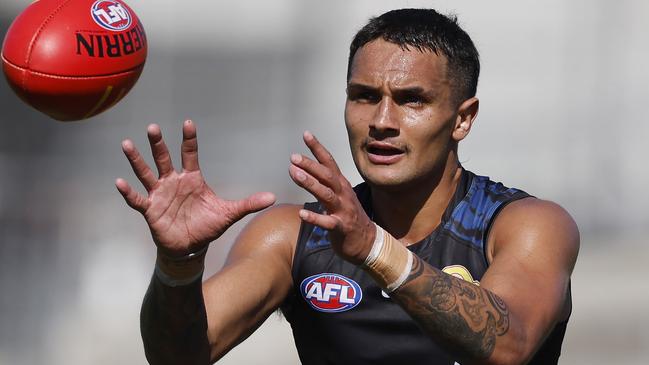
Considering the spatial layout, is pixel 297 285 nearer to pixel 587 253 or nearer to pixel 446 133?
pixel 446 133

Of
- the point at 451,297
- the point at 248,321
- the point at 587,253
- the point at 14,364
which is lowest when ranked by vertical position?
the point at 14,364

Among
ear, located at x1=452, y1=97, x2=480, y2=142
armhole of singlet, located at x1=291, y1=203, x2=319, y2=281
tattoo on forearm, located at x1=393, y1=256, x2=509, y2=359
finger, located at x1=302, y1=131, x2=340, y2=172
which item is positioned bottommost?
armhole of singlet, located at x1=291, y1=203, x2=319, y2=281

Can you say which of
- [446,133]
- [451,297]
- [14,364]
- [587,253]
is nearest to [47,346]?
[14,364]

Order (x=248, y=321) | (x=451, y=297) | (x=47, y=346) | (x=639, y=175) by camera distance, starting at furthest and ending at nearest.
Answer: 1. (x=639, y=175)
2. (x=47, y=346)
3. (x=248, y=321)
4. (x=451, y=297)

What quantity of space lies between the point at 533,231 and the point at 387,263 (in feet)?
3.16

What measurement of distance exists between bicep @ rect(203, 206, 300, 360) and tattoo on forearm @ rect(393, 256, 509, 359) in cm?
103

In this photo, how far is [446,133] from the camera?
193 inches

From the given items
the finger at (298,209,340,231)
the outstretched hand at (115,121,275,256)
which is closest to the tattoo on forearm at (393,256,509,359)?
the finger at (298,209,340,231)

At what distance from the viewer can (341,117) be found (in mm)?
10422

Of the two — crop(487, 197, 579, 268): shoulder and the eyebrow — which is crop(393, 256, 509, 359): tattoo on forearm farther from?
the eyebrow

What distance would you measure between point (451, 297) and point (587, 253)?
719 centimetres

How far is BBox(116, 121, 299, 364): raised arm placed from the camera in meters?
4.07

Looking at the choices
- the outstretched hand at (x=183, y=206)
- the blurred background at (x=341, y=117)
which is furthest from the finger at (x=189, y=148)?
the blurred background at (x=341, y=117)

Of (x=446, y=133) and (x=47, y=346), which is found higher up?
(x=446, y=133)
